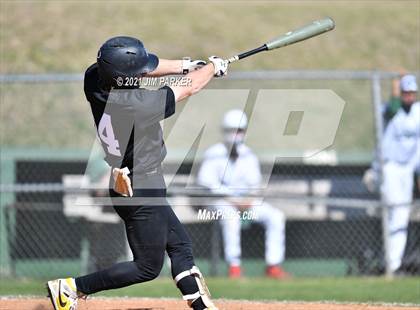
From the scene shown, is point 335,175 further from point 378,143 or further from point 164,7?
point 164,7

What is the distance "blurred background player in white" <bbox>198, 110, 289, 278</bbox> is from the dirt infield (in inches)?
111

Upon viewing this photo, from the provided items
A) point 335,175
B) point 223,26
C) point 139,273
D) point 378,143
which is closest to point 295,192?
point 335,175

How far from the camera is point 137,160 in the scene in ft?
18.9

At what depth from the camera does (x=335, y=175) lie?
1100 centimetres

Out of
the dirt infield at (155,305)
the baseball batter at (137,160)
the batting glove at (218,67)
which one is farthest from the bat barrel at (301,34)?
the dirt infield at (155,305)

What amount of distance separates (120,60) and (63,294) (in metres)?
1.70

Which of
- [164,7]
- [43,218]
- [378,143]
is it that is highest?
[164,7]

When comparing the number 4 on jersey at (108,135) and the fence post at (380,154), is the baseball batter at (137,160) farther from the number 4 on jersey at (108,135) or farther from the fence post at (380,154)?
the fence post at (380,154)

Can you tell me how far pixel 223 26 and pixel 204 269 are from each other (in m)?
7.48

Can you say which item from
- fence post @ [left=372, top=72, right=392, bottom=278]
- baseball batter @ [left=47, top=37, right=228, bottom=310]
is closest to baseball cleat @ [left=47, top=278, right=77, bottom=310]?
baseball batter @ [left=47, top=37, right=228, bottom=310]

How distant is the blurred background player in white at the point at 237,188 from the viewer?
10102 mm

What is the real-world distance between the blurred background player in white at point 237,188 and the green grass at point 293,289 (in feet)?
1.11

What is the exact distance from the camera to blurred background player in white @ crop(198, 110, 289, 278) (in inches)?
398

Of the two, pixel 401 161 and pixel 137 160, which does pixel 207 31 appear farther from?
pixel 137 160
